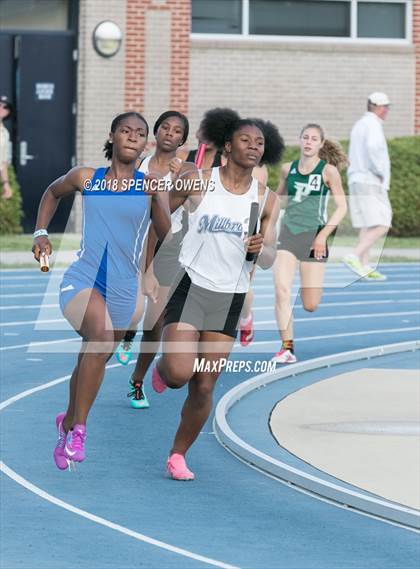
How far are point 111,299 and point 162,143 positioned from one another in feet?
6.55

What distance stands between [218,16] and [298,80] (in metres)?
1.96

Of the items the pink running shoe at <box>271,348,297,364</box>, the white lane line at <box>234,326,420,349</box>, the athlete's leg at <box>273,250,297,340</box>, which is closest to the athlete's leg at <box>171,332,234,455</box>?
the athlete's leg at <box>273,250,297,340</box>

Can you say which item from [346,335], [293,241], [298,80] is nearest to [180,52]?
[298,80]

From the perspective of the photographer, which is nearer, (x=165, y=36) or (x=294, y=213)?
(x=294, y=213)

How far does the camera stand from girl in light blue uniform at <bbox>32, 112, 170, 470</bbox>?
557 cm

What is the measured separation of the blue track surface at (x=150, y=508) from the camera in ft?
29.2

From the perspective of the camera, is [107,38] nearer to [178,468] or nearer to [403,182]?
[403,182]

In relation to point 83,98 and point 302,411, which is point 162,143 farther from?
point 83,98

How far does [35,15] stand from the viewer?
28828 mm

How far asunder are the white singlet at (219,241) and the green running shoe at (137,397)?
5.60 meters

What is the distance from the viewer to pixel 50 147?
29.0 meters

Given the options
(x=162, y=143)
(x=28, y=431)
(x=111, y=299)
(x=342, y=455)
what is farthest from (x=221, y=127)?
(x=28, y=431)

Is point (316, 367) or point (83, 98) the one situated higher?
point (83, 98)

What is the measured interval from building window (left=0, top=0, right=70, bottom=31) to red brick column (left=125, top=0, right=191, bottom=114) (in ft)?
4.17
